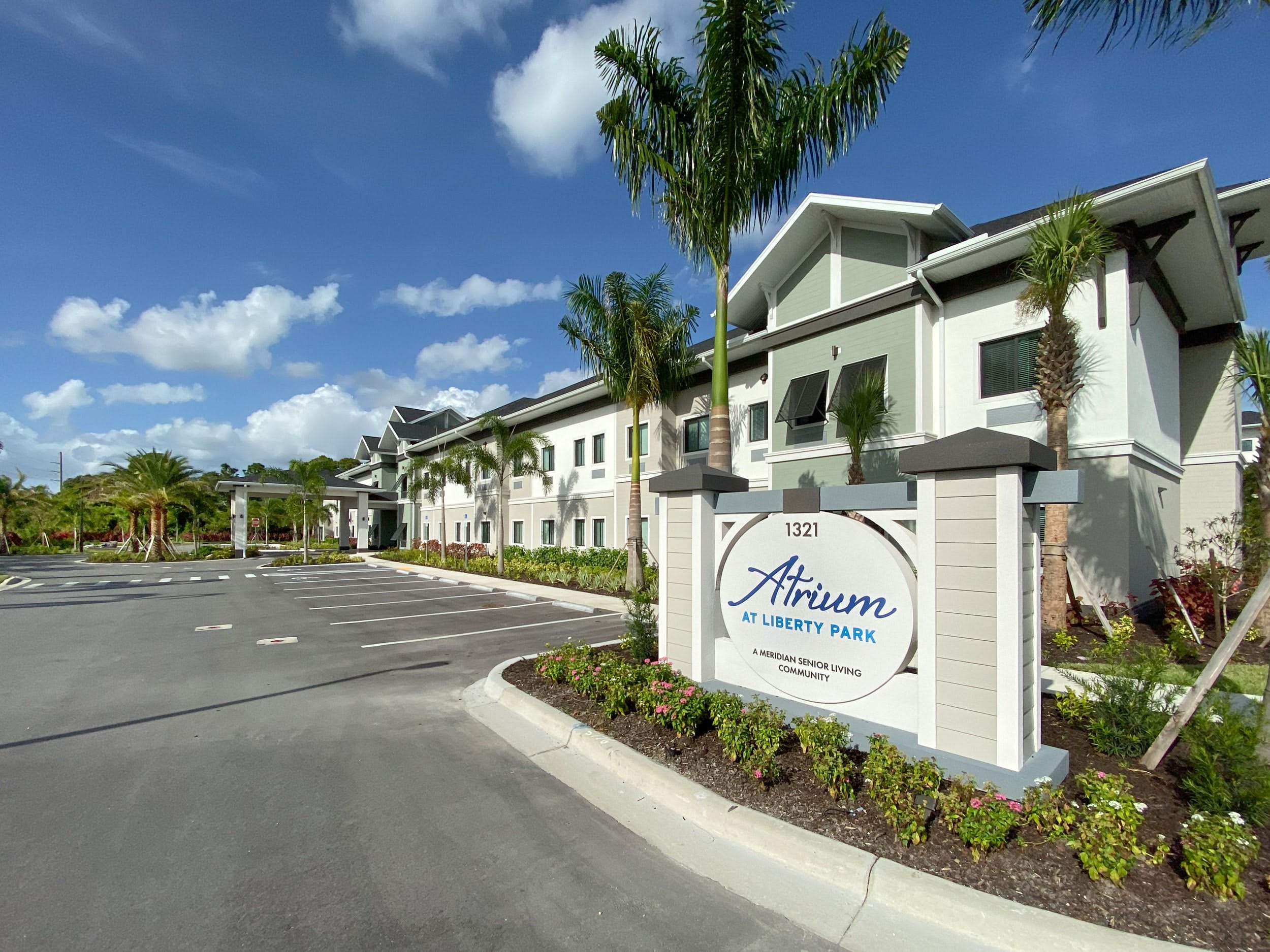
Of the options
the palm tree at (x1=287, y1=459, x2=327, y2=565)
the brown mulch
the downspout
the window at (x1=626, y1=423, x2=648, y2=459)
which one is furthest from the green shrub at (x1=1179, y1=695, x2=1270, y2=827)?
the palm tree at (x1=287, y1=459, x2=327, y2=565)

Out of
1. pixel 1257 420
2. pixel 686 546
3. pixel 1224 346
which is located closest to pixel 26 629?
pixel 686 546

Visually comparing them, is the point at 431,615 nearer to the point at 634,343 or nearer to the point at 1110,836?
the point at 634,343

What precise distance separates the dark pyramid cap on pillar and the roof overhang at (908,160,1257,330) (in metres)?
8.15

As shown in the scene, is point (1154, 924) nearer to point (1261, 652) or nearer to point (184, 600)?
point (1261, 652)

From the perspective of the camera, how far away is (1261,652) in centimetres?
837

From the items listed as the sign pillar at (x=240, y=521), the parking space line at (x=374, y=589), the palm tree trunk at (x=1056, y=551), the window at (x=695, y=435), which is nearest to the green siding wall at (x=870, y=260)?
the palm tree trunk at (x=1056, y=551)

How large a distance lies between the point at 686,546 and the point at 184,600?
58.5 ft

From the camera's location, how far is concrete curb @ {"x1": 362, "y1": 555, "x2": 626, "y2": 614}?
1499cm

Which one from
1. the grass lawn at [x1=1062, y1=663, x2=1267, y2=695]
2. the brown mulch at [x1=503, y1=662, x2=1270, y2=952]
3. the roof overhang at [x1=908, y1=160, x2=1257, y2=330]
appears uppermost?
the roof overhang at [x1=908, y1=160, x2=1257, y2=330]

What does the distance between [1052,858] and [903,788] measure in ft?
2.68

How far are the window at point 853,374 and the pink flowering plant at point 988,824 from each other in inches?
451

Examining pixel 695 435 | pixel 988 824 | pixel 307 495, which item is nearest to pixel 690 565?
pixel 988 824

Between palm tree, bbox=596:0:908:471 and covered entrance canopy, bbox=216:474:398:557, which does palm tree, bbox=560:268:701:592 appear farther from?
covered entrance canopy, bbox=216:474:398:557

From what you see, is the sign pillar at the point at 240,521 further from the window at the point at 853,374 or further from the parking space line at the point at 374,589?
the window at the point at 853,374
